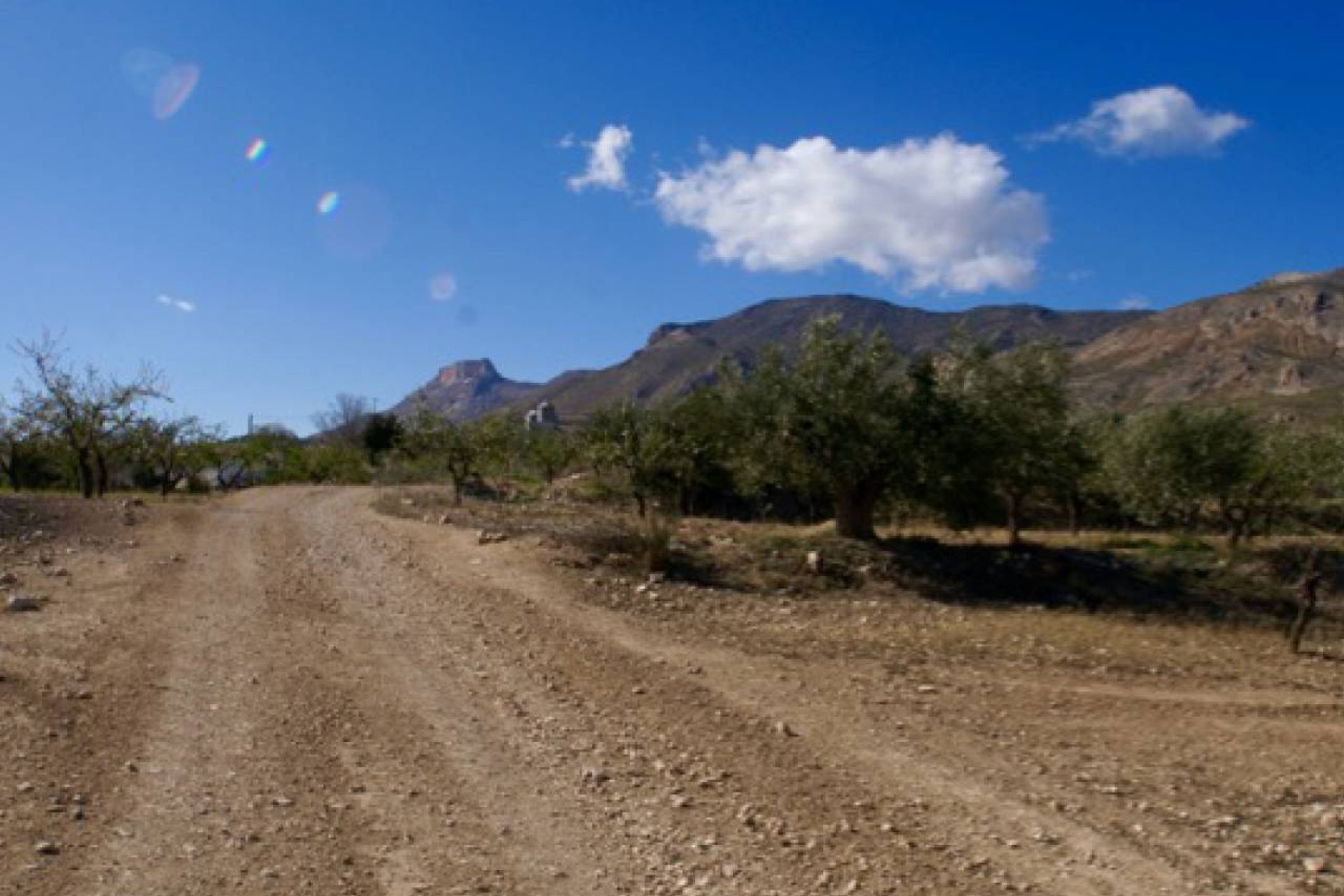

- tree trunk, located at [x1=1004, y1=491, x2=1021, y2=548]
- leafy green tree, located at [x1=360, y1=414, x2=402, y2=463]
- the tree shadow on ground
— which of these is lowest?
the tree shadow on ground

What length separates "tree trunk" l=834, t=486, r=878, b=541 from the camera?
20.4 meters

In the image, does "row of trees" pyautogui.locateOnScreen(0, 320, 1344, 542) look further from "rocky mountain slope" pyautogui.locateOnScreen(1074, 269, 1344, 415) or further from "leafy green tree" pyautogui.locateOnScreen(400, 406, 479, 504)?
"rocky mountain slope" pyautogui.locateOnScreen(1074, 269, 1344, 415)

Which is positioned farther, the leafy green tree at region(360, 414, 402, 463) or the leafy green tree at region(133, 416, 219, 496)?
the leafy green tree at region(360, 414, 402, 463)

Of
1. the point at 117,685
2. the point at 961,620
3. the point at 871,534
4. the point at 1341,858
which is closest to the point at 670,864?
the point at 1341,858

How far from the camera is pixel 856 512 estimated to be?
20.5 metres

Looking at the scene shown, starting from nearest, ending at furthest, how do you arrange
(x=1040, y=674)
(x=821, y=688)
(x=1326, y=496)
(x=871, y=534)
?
(x=821, y=688) < (x=1040, y=674) < (x=871, y=534) < (x=1326, y=496)

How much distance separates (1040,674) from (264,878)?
29.7ft

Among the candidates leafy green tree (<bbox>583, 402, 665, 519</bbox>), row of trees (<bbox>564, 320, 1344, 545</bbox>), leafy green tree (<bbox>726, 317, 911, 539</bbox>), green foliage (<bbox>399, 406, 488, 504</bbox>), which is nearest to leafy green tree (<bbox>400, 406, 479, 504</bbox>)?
green foliage (<bbox>399, 406, 488, 504</bbox>)

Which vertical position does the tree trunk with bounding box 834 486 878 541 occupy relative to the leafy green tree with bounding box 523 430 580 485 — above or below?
below

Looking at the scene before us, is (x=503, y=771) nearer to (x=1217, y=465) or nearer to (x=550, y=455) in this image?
(x=1217, y=465)

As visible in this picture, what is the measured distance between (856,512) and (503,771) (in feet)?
47.8

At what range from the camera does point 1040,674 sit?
11117mm

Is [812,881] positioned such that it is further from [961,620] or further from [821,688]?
[961,620]

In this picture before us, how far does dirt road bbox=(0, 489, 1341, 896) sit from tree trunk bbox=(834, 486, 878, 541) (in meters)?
9.23
